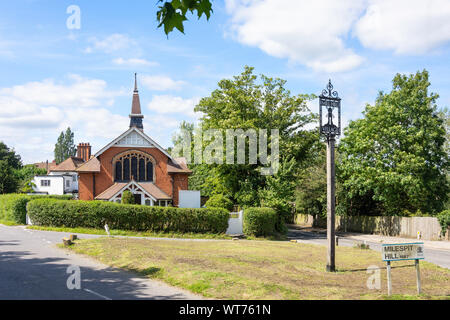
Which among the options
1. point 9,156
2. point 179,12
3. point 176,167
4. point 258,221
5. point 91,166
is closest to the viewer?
point 179,12

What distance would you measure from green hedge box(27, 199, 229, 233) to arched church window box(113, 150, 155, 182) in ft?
34.9

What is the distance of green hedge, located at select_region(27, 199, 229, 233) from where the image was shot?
27672 mm

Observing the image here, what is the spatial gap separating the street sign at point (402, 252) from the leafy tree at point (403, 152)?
24438 mm

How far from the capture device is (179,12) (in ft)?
20.7

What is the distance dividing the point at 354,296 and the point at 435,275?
20.0ft

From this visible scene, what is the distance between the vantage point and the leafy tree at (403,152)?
1383 inches

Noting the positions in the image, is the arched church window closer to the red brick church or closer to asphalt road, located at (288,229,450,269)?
the red brick church

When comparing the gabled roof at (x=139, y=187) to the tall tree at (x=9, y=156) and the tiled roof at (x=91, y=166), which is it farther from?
the tall tree at (x=9, y=156)

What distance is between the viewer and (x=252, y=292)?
1071cm

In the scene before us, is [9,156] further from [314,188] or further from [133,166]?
[314,188]

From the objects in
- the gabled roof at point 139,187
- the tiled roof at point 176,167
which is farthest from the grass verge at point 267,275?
the tiled roof at point 176,167

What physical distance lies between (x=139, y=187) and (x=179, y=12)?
3200 centimetres

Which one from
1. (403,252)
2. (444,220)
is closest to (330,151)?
(403,252)
